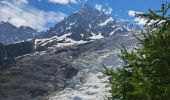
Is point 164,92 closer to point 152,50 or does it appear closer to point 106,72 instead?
point 152,50

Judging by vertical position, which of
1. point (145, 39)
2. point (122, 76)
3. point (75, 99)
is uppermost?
point (75, 99)

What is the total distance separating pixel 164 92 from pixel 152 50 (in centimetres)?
142

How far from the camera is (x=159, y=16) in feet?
41.9

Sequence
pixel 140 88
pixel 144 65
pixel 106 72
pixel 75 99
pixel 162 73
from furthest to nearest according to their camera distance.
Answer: pixel 75 99 < pixel 106 72 < pixel 144 65 < pixel 162 73 < pixel 140 88

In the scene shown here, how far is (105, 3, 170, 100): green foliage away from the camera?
11727 mm

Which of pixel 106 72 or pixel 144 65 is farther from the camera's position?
pixel 106 72

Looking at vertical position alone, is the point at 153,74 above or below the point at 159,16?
below

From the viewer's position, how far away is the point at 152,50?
12.6 metres

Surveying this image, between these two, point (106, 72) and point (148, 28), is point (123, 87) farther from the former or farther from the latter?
point (148, 28)

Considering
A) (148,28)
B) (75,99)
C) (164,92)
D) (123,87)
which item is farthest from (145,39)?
(75,99)

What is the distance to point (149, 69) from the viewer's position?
12.9 m

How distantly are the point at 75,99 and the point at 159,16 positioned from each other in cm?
18869

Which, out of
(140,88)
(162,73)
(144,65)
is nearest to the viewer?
(140,88)

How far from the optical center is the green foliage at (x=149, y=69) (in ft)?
38.5
